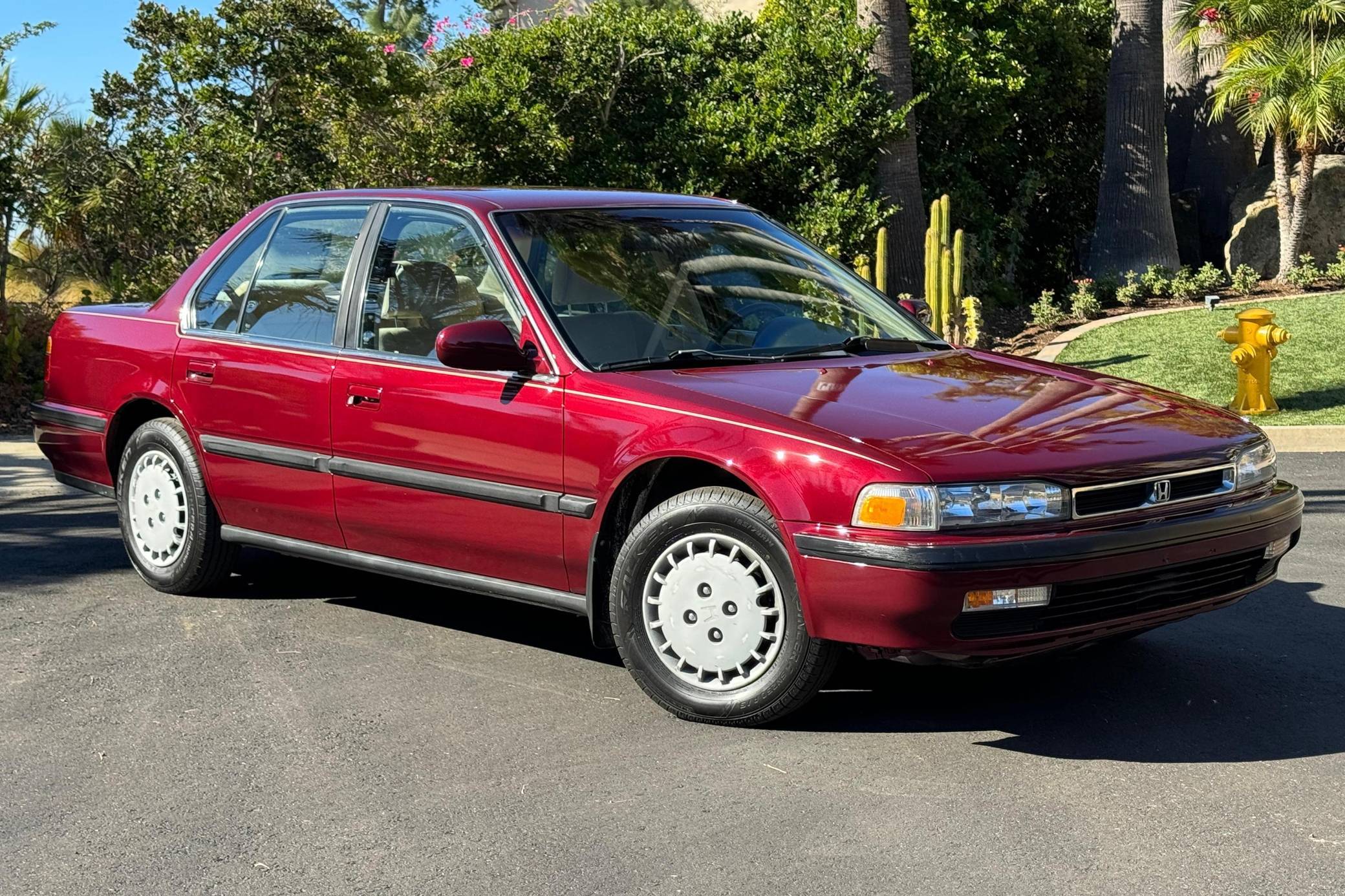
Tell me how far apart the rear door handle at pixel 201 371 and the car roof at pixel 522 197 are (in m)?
0.80

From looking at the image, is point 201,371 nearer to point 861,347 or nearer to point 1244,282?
point 861,347

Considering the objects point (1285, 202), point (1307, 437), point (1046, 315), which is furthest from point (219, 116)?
point (1285, 202)

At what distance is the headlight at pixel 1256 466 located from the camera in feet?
16.7

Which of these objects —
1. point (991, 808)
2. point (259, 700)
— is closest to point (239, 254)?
point (259, 700)

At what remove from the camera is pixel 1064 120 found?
21.4 meters

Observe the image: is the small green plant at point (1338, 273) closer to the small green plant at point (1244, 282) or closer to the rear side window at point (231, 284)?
the small green plant at point (1244, 282)

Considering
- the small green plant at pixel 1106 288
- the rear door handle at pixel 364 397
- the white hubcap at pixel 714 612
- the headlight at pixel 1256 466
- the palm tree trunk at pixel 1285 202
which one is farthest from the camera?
the small green plant at pixel 1106 288

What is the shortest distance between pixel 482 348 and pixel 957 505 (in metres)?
1.73

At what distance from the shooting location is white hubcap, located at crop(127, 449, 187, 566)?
6.73 m

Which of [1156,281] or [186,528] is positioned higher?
[1156,281]

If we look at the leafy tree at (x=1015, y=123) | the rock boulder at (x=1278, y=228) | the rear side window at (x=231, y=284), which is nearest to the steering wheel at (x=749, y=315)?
the rear side window at (x=231, y=284)

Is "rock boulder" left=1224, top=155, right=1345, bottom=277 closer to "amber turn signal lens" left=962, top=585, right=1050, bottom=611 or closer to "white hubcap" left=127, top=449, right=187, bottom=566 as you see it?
"white hubcap" left=127, top=449, right=187, bottom=566

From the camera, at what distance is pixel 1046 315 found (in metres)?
17.8

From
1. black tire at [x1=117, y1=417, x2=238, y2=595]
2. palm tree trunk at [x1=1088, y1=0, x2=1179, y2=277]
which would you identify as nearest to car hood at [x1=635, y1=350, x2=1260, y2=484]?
black tire at [x1=117, y1=417, x2=238, y2=595]
